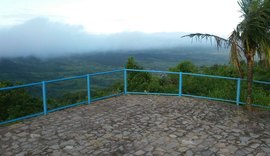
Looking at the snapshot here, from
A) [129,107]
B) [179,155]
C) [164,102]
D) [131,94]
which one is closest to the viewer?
[179,155]

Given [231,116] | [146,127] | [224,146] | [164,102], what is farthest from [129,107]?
[224,146]

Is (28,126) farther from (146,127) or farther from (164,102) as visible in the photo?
(164,102)

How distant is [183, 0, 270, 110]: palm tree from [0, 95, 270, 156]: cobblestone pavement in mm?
1644

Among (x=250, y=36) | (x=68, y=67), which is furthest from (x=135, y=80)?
(x=68, y=67)

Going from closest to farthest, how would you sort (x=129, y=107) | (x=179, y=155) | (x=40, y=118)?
(x=179, y=155) < (x=40, y=118) < (x=129, y=107)

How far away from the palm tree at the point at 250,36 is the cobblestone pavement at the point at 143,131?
164 centimetres

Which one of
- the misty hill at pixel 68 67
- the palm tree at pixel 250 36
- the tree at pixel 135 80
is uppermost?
the palm tree at pixel 250 36

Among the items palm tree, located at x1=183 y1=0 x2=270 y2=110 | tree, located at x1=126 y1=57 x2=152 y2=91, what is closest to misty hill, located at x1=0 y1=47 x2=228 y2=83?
tree, located at x1=126 y1=57 x2=152 y2=91

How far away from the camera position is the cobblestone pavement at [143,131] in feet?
17.2

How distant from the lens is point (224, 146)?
5.36m

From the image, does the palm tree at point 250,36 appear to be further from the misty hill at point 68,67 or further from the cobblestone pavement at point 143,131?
the misty hill at point 68,67

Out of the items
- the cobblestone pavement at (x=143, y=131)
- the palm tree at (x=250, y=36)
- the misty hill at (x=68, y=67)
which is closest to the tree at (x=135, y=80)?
the cobblestone pavement at (x=143, y=131)

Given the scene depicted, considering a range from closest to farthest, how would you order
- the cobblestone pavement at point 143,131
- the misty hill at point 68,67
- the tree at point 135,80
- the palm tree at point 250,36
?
1. the cobblestone pavement at point 143,131
2. the palm tree at point 250,36
3. the tree at point 135,80
4. the misty hill at point 68,67

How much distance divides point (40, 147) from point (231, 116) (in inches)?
194
